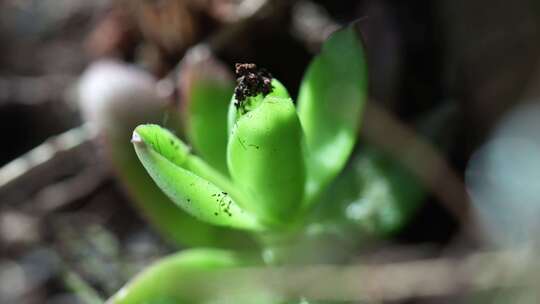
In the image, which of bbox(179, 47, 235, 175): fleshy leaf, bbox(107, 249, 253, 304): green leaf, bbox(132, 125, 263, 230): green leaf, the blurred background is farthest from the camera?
the blurred background

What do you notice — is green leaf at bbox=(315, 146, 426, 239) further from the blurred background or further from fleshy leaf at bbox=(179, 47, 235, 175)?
fleshy leaf at bbox=(179, 47, 235, 175)

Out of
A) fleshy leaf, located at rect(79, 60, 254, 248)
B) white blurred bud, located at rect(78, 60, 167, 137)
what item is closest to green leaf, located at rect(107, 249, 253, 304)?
fleshy leaf, located at rect(79, 60, 254, 248)

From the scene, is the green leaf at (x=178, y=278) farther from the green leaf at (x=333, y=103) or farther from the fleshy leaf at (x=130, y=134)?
the green leaf at (x=333, y=103)

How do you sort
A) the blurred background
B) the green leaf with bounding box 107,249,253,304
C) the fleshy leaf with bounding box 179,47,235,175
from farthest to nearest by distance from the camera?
the blurred background, the fleshy leaf with bounding box 179,47,235,175, the green leaf with bounding box 107,249,253,304

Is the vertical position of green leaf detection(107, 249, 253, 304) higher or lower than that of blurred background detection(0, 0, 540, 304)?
lower

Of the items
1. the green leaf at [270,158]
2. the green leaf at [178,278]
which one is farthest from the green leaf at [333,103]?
the green leaf at [178,278]

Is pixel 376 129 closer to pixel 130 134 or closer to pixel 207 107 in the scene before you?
pixel 207 107

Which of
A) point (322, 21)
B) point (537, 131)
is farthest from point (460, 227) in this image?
point (322, 21)
